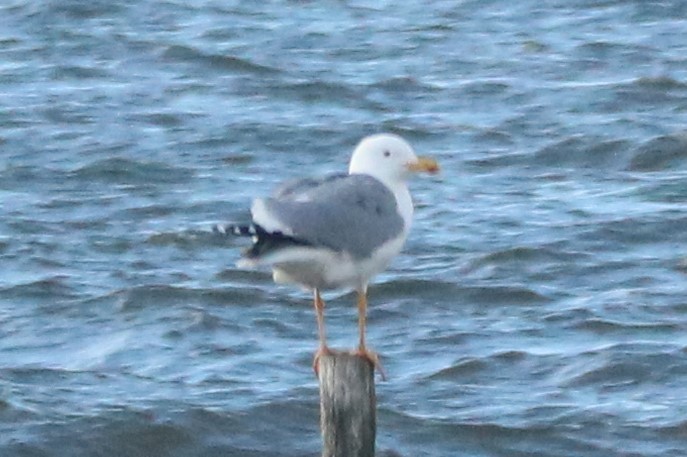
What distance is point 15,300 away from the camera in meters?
10.8

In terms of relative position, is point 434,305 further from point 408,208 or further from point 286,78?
point 286,78

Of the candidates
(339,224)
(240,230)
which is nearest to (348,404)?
(339,224)

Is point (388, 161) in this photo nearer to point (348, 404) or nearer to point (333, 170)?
point (348, 404)

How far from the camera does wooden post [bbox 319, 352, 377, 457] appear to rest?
6602mm

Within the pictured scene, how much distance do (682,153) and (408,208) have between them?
6.80 meters

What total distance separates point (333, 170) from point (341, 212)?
660 cm

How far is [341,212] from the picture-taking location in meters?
6.82

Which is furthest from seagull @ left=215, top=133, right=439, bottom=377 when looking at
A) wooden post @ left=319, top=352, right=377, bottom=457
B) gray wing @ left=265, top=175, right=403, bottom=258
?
wooden post @ left=319, top=352, right=377, bottom=457

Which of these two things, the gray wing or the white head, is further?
the white head

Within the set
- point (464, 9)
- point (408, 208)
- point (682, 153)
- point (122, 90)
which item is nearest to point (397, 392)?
point (408, 208)

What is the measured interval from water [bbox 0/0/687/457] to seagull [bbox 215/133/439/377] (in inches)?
71.0

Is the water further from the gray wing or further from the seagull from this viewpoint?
the gray wing

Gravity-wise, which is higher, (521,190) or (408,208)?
(408,208)

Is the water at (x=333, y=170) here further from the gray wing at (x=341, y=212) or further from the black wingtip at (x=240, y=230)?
the black wingtip at (x=240, y=230)
